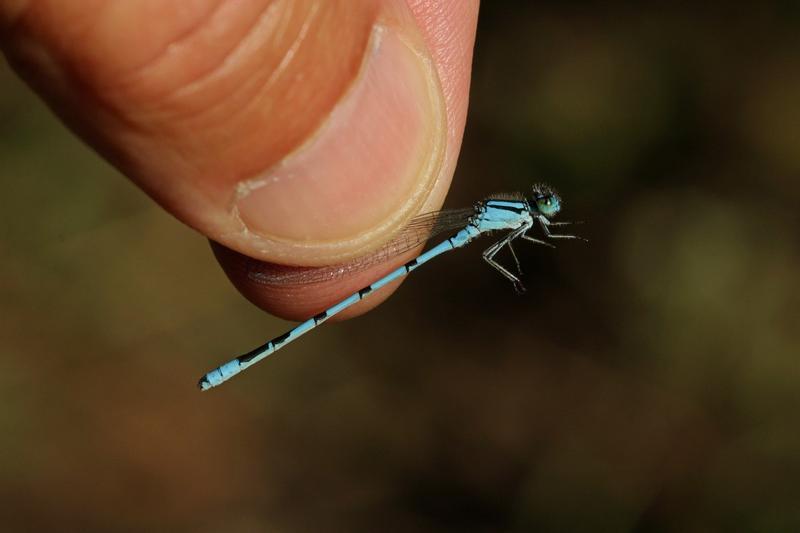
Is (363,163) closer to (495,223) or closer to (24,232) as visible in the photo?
(495,223)

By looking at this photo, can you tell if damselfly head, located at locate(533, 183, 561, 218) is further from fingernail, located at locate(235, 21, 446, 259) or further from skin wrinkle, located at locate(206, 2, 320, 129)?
skin wrinkle, located at locate(206, 2, 320, 129)

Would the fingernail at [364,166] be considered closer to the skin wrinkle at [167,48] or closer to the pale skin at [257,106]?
the pale skin at [257,106]

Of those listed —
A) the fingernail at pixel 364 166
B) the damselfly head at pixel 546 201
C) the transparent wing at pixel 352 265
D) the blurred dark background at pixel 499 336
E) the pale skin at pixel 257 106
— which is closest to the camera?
the pale skin at pixel 257 106

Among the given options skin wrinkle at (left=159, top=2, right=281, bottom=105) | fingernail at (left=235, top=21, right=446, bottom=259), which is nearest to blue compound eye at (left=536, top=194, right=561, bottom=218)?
fingernail at (left=235, top=21, right=446, bottom=259)

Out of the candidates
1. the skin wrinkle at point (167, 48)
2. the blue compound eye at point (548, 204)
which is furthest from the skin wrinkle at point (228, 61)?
the blue compound eye at point (548, 204)

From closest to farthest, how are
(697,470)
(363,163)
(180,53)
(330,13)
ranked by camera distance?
1. (180,53)
2. (330,13)
3. (363,163)
4. (697,470)

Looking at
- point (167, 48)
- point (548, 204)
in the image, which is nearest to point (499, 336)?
point (548, 204)

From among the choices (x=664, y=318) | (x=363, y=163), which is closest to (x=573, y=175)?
(x=664, y=318)
